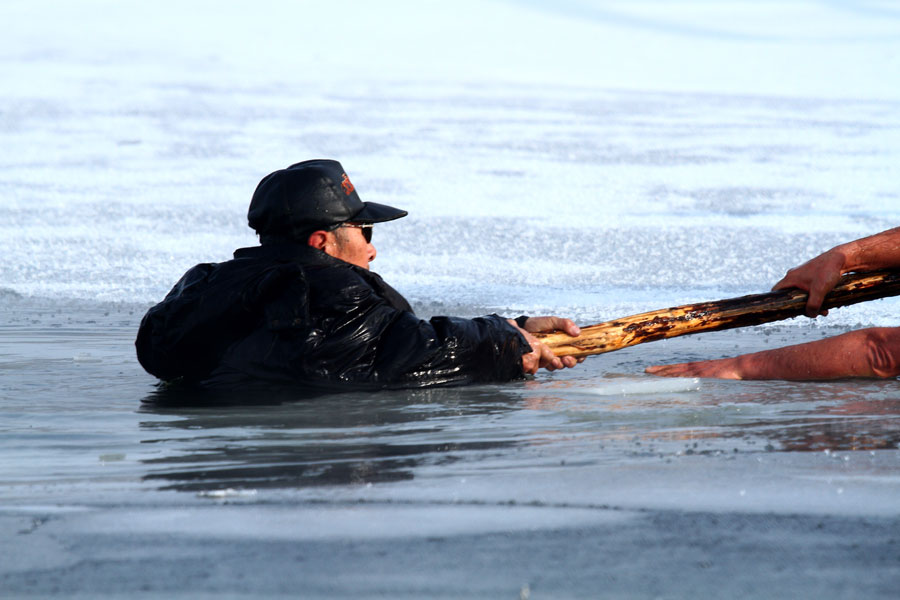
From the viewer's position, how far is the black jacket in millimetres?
4410

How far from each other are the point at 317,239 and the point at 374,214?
10.8 inches

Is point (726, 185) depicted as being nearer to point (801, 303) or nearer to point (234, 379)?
point (801, 303)

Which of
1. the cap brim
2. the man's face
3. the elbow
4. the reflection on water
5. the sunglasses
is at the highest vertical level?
the cap brim

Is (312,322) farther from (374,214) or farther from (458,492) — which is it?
(458,492)

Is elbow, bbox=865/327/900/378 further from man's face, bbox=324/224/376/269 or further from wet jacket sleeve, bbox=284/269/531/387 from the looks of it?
man's face, bbox=324/224/376/269

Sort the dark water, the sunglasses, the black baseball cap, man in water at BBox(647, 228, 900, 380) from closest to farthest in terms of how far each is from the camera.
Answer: the dark water, the black baseball cap, the sunglasses, man in water at BBox(647, 228, 900, 380)

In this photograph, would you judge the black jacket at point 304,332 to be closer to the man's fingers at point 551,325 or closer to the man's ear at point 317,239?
the man's ear at point 317,239

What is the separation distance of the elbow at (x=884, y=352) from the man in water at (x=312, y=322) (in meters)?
1.25

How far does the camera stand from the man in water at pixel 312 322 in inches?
174

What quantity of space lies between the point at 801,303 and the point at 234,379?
233 cm

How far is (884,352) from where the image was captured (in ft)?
16.3

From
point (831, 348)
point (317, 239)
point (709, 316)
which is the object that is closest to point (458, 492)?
point (317, 239)

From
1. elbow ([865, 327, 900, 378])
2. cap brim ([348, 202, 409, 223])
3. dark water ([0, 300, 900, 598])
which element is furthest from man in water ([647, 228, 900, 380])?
cap brim ([348, 202, 409, 223])

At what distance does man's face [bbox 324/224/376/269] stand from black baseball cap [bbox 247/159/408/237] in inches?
1.5
